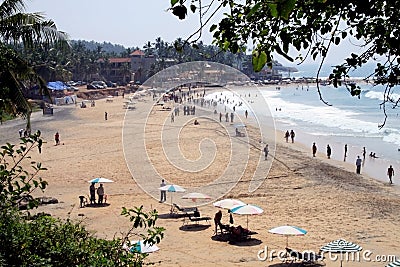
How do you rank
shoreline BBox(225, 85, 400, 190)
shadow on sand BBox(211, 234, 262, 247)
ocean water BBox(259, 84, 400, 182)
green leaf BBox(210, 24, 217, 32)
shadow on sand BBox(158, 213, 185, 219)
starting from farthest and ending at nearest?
ocean water BBox(259, 84, 400, 182) < shoreline BBox(225, 85, 400, 190) < shadow on sand BBox(158, 213, 185, 219) < shadow on sand BBox(211, 234, 262, 247) < green leaf BBox(210, 24, 217, 32)

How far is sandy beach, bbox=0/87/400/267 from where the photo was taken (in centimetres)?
1255

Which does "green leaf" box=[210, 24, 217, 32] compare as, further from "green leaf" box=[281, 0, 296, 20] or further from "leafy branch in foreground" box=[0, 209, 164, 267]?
"green leaf" box=[281, 0, 296, 20]

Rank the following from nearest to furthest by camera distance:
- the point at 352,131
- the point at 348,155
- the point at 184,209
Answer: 1. the point at 184,209
2. the point at 348,155
3. the point at 352,131

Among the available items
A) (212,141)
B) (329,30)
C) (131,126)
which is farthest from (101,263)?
(131,126)

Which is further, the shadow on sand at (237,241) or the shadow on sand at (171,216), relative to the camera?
the shadow on sand at (171,216)

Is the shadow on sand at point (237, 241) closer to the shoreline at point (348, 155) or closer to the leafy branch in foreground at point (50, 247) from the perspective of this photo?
the leafy branch in foreground at point (50, 247)

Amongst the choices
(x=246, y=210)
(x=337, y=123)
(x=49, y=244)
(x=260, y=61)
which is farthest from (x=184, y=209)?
(x=337, y=123)

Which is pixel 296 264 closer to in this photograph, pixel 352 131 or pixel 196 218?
pixel 196 218

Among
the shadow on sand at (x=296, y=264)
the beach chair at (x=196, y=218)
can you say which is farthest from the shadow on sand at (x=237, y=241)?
the shadow on sand at (x=296, y=264)

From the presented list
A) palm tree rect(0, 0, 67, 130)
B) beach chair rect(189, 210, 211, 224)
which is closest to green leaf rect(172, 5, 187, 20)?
palm tree rect(0, 0, 67, 130)

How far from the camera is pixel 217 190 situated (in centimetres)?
1955

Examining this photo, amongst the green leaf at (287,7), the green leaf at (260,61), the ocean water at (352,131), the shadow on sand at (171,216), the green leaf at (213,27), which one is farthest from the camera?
the ocean water at (352,131)

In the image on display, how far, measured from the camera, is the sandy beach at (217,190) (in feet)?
41.2

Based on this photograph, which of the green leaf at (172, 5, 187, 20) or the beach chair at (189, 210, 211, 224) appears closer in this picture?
the green leaf at (172, 5, 187, 20)
